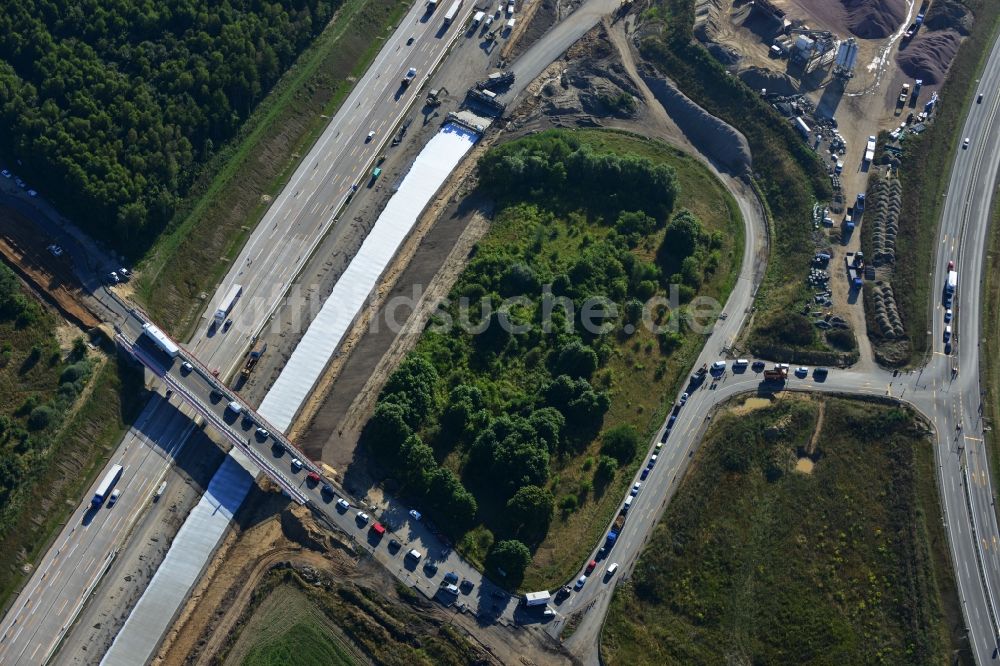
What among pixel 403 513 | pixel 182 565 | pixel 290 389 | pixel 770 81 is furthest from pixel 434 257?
pixel 770 81

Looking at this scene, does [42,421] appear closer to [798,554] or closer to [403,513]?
[403,513]

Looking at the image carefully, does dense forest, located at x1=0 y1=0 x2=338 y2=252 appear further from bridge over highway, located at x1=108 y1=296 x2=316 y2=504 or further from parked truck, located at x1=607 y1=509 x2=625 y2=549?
parked truck, located at x1=607 y1=509 x2=625 y2=549

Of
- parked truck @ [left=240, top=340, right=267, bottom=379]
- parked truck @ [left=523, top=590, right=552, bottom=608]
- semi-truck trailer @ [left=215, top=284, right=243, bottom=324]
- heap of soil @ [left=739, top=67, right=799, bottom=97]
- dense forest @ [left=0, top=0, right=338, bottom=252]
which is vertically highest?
heap of soil @ [left=739, top=67, right=799, bottom=97]

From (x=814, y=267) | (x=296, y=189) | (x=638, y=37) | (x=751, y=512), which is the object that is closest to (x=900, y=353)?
(x=814, y=267)

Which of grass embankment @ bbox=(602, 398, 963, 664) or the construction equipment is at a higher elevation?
the construction equipment

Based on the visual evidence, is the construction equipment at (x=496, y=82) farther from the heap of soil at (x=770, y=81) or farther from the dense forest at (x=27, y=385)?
the dense forest at (x=27, y=385)

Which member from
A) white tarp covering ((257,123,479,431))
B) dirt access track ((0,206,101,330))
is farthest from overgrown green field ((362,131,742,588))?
dirt access track ((0,206,101,330))

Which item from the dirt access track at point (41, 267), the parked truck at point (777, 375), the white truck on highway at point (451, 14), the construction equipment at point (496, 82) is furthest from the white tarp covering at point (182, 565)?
the white truck on highway at point (451, 14)

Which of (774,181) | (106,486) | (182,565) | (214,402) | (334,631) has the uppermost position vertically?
(774,181)

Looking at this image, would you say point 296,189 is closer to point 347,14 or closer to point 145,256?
point 145,256
